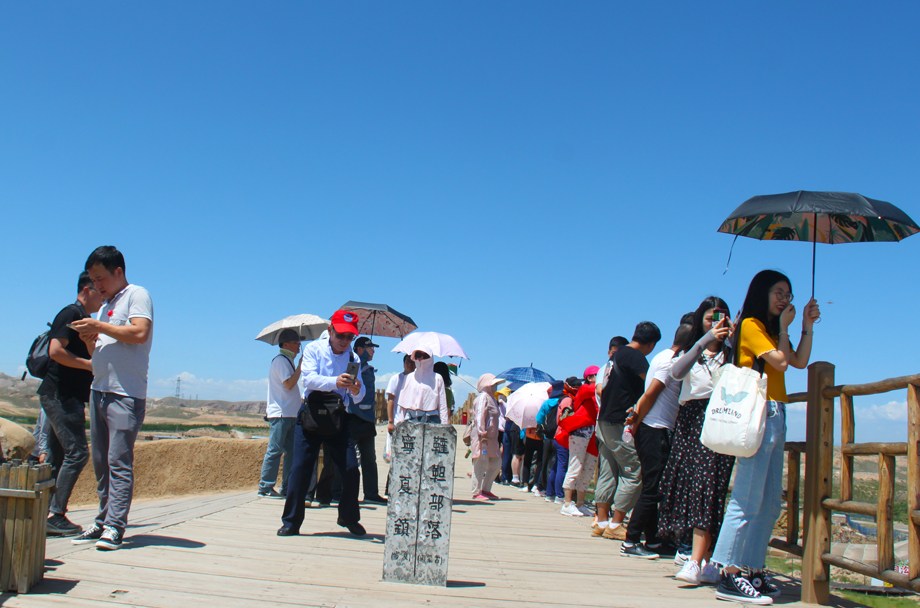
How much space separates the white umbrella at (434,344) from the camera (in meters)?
8.10

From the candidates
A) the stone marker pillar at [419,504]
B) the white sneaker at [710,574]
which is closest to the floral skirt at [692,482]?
the white sneaker at [710,574]

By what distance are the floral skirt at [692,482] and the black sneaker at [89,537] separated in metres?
3.93

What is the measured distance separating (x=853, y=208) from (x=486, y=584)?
314cm

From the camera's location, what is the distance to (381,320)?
11.4 metres

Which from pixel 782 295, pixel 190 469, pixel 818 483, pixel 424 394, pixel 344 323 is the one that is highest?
pixel 782 295

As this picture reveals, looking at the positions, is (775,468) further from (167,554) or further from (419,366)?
(419,366)

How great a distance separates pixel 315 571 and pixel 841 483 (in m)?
3.14

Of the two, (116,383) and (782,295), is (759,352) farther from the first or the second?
(116,383)

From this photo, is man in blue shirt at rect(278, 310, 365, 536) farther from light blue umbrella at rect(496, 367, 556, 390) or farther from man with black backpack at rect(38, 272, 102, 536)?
light blue umbrella at rect(496, 367, 556, 390)

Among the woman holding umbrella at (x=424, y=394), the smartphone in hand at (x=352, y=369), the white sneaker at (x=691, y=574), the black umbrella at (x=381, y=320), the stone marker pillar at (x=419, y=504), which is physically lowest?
the white sneaker at (x=691, y=574)

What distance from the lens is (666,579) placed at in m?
4.46

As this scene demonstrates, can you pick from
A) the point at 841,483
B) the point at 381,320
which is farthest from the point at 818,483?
the point at 381,320

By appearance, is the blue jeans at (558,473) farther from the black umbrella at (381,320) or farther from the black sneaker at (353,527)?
the black sneaker at (353,527)

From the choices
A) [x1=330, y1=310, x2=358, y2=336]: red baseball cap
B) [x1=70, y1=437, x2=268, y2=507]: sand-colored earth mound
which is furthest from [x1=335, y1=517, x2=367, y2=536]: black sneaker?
[x1=70, y1=437, x2=268, y2=507]: sand-colored earth mound
